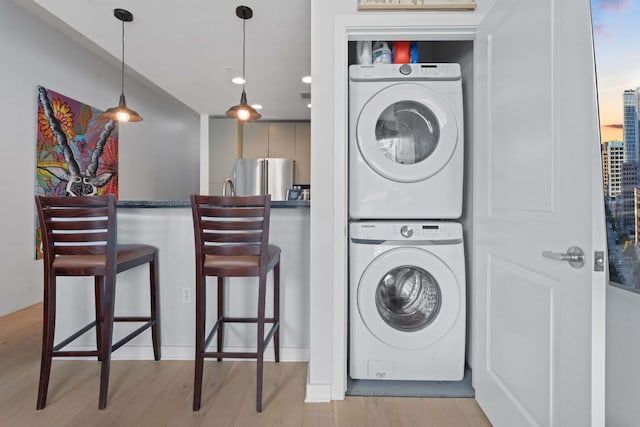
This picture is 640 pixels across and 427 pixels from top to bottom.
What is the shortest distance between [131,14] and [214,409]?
9.06 feet

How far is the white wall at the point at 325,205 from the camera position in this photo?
5.80 ft

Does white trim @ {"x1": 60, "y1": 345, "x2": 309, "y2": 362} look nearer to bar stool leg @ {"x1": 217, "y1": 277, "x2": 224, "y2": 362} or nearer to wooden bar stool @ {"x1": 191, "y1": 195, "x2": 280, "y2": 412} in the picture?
bar stool leg @ {"x1": 217, "y1": 277, "x2": 224, "y2": 362}

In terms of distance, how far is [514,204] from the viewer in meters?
1.38

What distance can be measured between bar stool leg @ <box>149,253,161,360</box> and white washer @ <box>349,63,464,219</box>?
1230mm

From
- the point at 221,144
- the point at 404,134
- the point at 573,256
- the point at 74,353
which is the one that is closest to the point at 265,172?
the point at 221,144

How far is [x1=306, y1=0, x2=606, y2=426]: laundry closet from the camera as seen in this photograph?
101cm

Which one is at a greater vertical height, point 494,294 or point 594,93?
point 594,93

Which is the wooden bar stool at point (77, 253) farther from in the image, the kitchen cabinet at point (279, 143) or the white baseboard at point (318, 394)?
the kitchen cabinet at point (279, 143)

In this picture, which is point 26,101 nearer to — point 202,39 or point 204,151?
point 202,39

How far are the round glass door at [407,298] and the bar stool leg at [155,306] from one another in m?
1.32

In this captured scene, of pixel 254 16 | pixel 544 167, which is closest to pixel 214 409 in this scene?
pixel 544 167

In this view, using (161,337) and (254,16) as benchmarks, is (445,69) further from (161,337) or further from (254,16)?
(161,337)

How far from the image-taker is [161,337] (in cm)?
224

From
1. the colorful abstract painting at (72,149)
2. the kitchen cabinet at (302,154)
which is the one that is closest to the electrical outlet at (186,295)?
the colorful abstract painting at (72,149)
